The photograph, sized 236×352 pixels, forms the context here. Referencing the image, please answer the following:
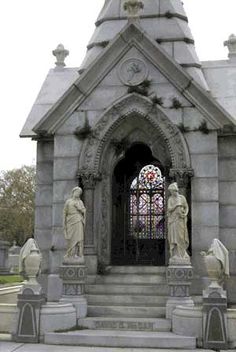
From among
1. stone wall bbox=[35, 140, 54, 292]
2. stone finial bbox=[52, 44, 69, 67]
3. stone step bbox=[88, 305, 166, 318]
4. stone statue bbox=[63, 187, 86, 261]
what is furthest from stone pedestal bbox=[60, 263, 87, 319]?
stone finial bbox=[52, 44, 69, 67]

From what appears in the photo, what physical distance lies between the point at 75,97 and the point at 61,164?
194 cm

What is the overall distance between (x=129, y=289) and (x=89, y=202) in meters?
2.62

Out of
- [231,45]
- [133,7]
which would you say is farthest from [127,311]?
[231,45]

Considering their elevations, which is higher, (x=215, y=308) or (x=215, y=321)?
(x=215, y=308)

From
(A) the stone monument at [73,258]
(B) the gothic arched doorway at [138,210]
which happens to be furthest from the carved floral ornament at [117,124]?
(A) the stone monument at [73,258]

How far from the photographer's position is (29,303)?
1187 cm

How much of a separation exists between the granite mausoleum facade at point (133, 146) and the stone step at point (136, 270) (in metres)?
0.28

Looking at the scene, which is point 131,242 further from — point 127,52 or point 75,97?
point 127,52

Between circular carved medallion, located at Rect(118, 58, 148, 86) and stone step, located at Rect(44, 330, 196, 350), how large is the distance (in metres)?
7.00

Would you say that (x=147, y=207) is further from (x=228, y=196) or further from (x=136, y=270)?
(x=228, y=196)

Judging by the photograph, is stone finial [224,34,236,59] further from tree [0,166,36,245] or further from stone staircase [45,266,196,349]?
tree [0,166,36,245]

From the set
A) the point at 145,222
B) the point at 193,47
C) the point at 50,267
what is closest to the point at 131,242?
the point at 145,222

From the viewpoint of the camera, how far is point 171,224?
12.6 meters

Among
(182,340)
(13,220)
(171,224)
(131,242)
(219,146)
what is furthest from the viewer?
(13,220)
